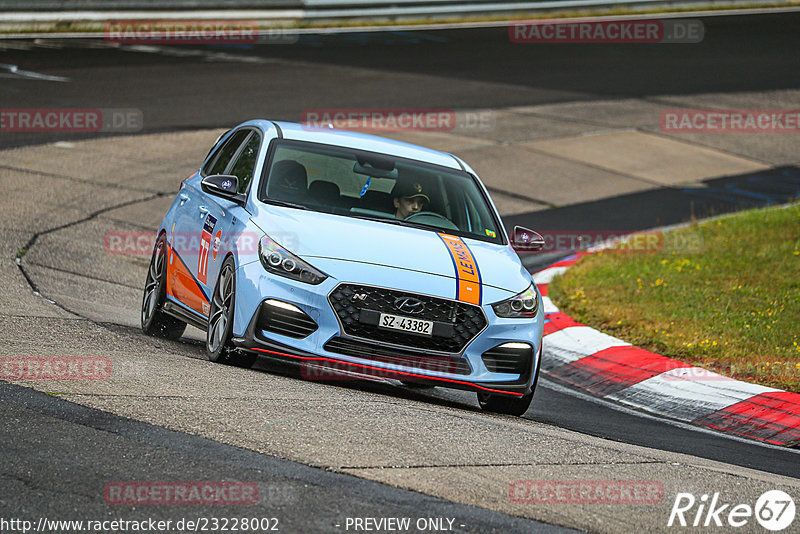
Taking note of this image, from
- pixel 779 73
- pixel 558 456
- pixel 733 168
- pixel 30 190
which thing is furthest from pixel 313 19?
pixel 558 456

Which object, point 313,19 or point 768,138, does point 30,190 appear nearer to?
point 768,138

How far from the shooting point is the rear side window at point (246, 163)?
328 inches

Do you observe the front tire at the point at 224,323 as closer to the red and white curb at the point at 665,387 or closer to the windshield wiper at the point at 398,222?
the windshield wiper at the point at 398,222

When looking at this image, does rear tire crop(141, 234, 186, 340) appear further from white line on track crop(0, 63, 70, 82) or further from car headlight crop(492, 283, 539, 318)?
white line on track crop(0, 63, 70, 82)

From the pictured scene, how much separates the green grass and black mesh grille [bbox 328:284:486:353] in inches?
120

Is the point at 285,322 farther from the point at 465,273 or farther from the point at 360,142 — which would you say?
the point at 360,142

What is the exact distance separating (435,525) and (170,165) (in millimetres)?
12325

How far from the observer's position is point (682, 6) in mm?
34969

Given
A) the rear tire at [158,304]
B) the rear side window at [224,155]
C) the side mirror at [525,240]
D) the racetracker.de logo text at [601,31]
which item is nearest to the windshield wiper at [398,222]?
the side mirror at [525,240]

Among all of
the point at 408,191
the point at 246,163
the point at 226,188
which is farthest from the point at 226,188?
the point at 408,191

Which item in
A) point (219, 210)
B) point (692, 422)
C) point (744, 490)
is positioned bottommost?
point (692, 422)

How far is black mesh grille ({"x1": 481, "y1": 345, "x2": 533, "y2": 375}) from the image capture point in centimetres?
733

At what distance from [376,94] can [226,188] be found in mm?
14673

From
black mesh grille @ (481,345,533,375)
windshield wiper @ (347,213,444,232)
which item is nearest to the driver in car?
windshield wiper @ (347,213,444,232)
